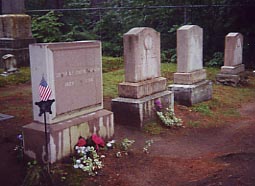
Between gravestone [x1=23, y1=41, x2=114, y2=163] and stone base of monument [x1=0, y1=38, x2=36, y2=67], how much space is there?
7418 mm

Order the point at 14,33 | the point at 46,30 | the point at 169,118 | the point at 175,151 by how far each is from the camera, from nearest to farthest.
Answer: the point at 175,151, the point at 169,118, the point at 14,33, the point at 46,30

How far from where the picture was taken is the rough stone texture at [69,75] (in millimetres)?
5148

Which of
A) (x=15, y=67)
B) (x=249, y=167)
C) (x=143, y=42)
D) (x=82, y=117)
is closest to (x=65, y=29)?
(x=15, y=67)

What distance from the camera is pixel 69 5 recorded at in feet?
66.9

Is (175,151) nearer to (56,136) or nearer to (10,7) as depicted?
(56,136)

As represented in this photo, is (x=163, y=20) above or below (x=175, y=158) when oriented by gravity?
above


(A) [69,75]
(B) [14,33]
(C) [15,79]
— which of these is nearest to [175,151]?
(A) [69,75]

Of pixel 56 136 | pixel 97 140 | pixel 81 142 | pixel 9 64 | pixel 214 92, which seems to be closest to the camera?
pixel 56 136

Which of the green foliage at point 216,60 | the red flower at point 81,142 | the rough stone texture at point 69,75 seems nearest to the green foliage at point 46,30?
the green foliage at point 216,60

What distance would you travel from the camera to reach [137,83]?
7215 mm

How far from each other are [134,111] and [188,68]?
7.84 feet

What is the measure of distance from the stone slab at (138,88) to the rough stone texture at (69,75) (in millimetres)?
1184

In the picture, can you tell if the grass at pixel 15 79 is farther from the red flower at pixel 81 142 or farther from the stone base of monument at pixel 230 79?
the red flower at pixel 81 142

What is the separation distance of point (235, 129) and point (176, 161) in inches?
91.6
